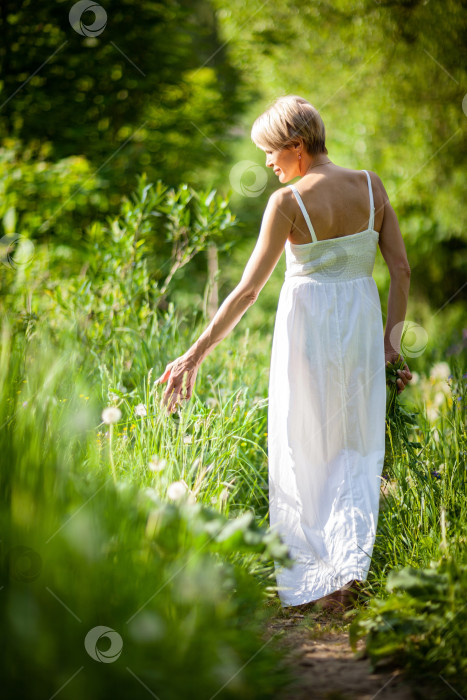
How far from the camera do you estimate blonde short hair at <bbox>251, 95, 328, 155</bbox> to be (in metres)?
2.44

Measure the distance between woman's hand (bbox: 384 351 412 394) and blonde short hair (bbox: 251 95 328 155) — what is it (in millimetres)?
933

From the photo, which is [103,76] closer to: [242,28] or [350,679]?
[242,28]

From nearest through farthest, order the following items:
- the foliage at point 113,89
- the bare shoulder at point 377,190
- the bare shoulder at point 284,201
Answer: the bare shoulder at point 284,201 → the bare shoulder at point 377,190 → the foliage at point 113,89

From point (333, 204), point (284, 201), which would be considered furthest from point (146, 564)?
point (333, 204)

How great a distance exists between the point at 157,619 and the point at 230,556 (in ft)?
2.74

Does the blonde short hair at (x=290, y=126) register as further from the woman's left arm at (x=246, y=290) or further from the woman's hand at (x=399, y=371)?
the woman's hand at (x=399, y=371)

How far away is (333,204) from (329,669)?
159cm

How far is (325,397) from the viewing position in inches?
102

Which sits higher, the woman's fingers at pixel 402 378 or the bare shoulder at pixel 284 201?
the bare shoulder at pixel 284 201

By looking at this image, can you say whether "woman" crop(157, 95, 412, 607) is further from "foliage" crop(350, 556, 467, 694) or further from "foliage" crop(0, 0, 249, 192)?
"foliage" crop(0, 0, 249, 192)

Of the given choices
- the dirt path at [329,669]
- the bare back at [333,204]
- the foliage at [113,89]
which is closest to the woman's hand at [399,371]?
the bare back at [333,204]

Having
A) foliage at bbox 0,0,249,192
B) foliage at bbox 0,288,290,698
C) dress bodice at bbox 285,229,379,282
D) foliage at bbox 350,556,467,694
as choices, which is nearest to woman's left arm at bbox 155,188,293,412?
dress bodice at bbox 285,229,379,282

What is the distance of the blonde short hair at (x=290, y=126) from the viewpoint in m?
2.44

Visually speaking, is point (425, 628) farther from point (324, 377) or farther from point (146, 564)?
point (324, 377)
